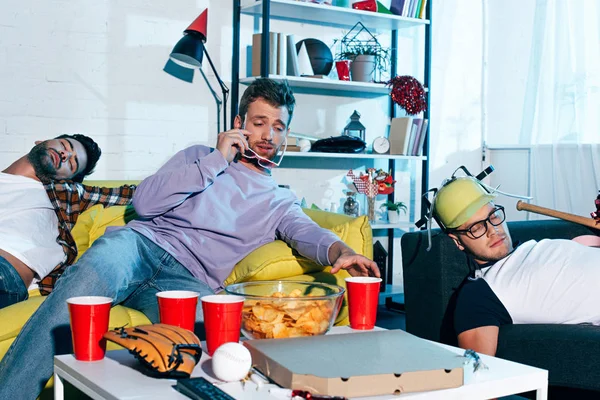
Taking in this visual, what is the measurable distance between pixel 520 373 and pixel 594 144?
11.1 ft

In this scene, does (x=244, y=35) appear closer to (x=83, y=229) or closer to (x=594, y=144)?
(x=83, y=229)

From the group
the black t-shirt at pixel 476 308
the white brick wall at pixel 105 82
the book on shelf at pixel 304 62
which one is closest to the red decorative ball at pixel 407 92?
the book on shelf at pixel 304 62

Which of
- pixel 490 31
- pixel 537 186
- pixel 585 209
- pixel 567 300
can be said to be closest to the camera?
pixel 567 300

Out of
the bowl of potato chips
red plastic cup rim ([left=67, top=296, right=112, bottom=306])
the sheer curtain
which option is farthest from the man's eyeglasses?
the sheer curtain

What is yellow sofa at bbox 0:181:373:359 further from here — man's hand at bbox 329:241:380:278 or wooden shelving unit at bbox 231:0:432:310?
wooden shelving unit at bbox 231:0:432:310

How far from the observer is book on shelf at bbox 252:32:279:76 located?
3.97 m

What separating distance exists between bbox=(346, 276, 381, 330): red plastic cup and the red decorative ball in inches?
113

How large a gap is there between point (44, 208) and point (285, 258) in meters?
0.96

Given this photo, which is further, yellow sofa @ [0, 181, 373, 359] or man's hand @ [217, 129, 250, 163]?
man's hand @ [217, 129, 250, 163]

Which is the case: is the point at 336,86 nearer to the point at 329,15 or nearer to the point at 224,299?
the point at 329,15

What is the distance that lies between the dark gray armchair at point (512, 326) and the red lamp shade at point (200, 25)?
1841mm

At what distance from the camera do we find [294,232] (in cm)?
249

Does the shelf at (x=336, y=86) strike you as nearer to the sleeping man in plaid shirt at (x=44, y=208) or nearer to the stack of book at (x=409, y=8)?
the stack of book at (x=409, y=8)

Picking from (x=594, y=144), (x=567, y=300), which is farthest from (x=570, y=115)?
(x=567, y=300)
